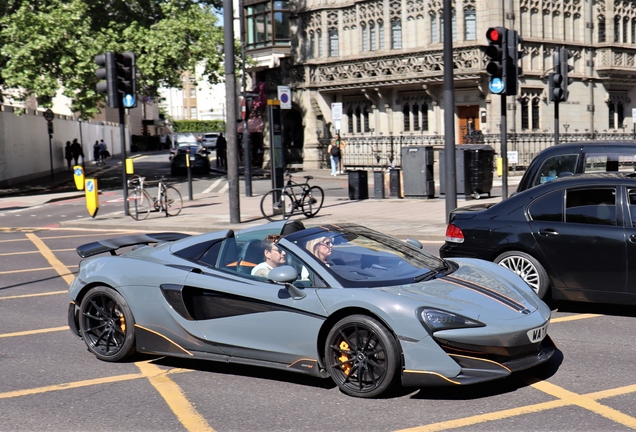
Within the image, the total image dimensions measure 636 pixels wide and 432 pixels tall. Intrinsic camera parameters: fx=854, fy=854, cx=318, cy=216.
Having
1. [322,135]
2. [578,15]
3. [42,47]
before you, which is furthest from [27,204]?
[578,15]

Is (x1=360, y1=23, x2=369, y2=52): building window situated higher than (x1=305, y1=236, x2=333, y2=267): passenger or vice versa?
(x1=360, y1=23, x2=369, y2=52): building window

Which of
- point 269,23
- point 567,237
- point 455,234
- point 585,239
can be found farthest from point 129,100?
point 269,23

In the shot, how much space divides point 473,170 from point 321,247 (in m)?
16.6

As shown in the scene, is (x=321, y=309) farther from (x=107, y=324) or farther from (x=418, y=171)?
(x=418, y=171)

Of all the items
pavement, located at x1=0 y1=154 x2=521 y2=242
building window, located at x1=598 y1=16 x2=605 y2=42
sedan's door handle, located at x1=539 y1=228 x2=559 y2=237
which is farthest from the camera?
building window, located at x1=598 y1=16 x2=605 y2=42

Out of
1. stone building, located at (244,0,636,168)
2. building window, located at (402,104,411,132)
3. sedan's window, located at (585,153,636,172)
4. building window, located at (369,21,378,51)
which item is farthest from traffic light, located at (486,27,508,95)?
building window, located at (369,21,378,51)

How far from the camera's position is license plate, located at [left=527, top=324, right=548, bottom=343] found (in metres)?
6.00

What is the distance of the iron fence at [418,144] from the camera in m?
37.1

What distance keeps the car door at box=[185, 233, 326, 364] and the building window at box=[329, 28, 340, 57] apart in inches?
1508

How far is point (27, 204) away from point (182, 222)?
11.4m

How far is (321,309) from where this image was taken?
6.14 meters

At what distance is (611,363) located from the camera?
266 inches

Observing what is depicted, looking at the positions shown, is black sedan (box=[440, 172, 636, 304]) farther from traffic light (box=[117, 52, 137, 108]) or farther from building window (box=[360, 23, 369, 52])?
building window (box=[360, 23, 369, 52])

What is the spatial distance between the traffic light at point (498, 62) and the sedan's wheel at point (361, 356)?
10.4 m
